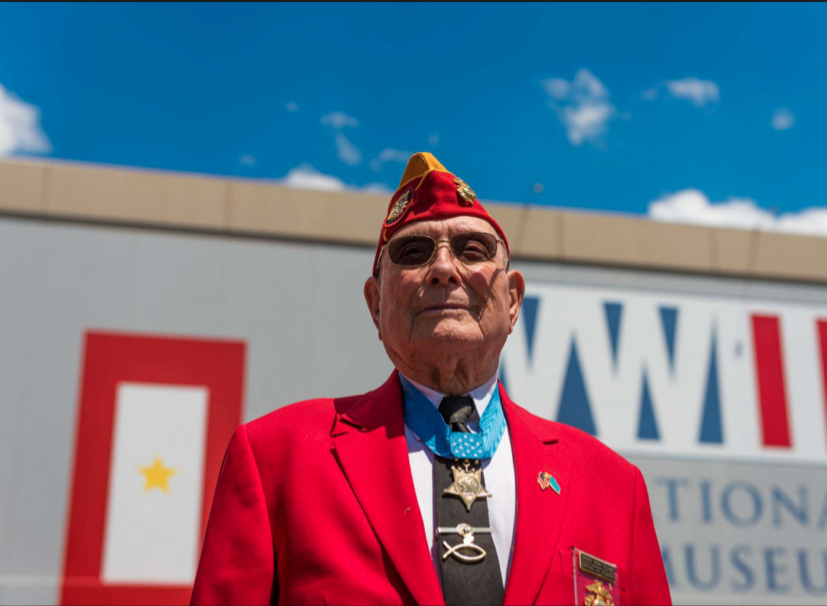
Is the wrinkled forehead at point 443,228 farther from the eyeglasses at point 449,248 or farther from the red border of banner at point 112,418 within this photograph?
the red border of banner at point 112,418

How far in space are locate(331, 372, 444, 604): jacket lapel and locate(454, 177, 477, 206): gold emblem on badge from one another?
1.65ft

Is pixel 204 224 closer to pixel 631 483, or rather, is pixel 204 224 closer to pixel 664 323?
pixel 664 323

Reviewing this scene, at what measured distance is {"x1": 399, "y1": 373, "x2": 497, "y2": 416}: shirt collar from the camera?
222 cm

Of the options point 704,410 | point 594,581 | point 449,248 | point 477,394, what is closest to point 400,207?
point 449,248

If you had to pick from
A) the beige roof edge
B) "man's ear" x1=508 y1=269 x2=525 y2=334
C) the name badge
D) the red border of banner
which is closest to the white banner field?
the beige roof edge

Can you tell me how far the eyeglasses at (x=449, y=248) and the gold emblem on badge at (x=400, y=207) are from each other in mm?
82

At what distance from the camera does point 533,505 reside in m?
2.04

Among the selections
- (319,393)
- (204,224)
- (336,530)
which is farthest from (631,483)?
(204,224)

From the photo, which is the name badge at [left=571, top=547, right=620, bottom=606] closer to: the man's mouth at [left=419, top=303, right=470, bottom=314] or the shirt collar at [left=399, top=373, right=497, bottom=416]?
the shirt collar at [left=399, top=373, right=497, bottom=416]

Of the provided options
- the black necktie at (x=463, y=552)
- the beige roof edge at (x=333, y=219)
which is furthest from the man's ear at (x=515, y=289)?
the beige roof edge at (x=333, y=219)

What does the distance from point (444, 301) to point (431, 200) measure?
1.00 ft

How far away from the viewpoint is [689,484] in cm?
892

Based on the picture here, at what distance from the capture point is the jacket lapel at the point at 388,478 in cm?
187

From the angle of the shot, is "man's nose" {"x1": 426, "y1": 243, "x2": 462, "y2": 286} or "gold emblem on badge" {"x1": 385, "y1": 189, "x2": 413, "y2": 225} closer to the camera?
"man's nose" {"x1": 426, "y1": 243, "x2": 462, "y2": 286}
